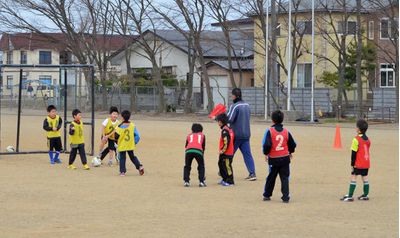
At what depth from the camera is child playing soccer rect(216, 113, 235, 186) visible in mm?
13250

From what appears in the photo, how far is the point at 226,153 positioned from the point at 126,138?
2520 mm

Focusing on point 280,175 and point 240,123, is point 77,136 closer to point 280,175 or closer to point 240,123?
point 240,123

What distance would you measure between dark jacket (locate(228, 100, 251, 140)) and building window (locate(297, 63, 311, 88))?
40.1 m

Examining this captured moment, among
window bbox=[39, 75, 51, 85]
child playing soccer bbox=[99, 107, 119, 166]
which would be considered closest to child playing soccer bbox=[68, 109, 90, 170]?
child playing soccer bbox=[99, 107, 119, 166]

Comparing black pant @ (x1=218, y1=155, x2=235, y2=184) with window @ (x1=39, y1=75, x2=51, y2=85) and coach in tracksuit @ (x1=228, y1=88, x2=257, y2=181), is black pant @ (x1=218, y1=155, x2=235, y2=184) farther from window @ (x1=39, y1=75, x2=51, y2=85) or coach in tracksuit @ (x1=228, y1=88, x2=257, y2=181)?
window @ (x1=39, y1=75, x2=51, y2=85)

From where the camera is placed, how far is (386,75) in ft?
171

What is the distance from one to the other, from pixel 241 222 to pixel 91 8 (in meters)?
46.7

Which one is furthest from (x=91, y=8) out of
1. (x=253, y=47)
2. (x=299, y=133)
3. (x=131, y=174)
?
(x=131, y=174)

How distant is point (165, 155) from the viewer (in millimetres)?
19719

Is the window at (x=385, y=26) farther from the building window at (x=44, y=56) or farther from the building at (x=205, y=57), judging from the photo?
the building window at (x=44, y=56)

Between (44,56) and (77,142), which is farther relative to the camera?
(44,56)

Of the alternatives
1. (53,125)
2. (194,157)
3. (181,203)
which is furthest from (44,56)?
(181,203)

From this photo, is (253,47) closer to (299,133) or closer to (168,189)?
(299,133)

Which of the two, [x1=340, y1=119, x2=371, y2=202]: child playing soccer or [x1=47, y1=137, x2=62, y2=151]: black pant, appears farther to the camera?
[x1=47, y1=137, x2=62, y2=151]: black pant
